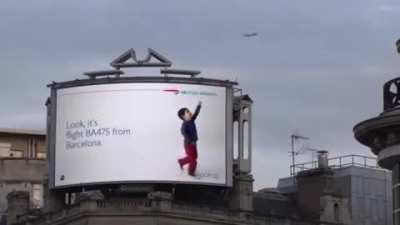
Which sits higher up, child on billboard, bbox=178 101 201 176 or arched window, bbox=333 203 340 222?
child on billboard, bbox=178 101 201 176

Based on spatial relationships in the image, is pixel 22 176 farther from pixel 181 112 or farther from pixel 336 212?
pixel 336 212

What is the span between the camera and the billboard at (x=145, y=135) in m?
96.9

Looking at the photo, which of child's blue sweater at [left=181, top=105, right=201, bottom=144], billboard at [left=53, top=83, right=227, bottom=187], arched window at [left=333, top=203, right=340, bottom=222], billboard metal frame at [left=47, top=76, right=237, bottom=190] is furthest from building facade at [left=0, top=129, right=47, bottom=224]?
arched window at [left=333, top=203, right=340, bottom=222]

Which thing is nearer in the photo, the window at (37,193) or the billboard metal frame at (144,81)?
the billboard metal frame at (144,81)

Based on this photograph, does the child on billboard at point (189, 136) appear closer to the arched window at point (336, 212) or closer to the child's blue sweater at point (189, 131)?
the child's blue sweater at point (189, 131)

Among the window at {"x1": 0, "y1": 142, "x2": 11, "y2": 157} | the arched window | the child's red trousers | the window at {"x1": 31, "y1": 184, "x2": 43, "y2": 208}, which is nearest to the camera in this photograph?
the child's red trousers

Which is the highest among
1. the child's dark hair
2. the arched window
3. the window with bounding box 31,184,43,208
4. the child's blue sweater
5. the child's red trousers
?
the child's dark hair

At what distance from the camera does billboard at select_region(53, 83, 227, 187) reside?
96938mm

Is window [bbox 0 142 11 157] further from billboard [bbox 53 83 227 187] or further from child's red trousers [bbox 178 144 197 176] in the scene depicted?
child's red trousers [bbox 178 144 197 176]

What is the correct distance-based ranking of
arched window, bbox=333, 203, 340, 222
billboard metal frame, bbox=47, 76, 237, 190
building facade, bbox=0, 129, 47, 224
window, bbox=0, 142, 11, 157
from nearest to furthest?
billboard metal frame, bbox=47, 76, 237, 190, arched window, bbox=333, 203, 340, 222, building facade, bbox=0, 129, 47, 224, window, bbox=0, 142, 11, 157

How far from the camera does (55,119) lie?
100250mm

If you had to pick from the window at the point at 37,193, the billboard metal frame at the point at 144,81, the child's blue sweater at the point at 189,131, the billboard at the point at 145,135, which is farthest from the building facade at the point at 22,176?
the child's blue sweater at the point at 189,131

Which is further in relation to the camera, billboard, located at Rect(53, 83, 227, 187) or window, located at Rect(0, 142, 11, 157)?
window, located at Rect(0, 142, 11, 157)

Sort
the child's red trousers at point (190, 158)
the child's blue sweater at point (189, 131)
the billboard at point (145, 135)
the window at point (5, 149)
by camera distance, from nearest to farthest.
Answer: the child's red trousers at point (190, 158) → the billboard at point (145, 135) → the child's blue sweater at point (189, 131) → the window at point (5, 149)
